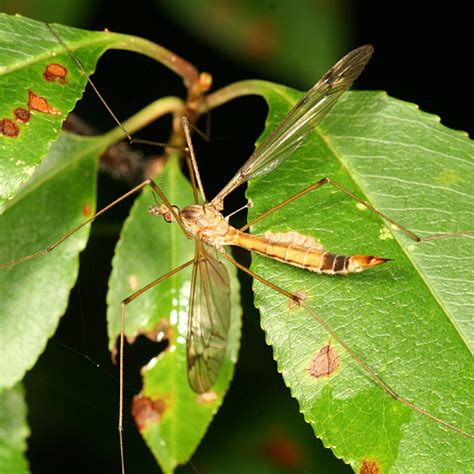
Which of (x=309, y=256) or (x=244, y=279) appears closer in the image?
(x=309, y=256)

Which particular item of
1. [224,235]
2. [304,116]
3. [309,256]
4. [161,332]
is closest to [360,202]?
[309,256]

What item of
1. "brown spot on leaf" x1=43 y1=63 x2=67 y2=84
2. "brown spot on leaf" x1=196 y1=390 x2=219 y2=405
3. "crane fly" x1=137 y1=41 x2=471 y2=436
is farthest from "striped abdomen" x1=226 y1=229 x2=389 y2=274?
"brown spot on leaf" x1=43 y1=63 x2=67 y2=84

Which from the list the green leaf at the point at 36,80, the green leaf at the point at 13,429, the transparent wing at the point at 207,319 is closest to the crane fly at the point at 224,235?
the transparent wing at the point at 207,319

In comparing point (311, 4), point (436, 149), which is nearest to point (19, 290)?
point (436, 149)

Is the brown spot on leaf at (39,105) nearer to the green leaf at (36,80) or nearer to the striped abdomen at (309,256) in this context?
the green leaf at (36,80)

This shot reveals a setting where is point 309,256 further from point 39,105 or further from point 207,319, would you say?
point 39,105

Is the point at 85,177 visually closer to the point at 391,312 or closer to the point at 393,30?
the point at 391,312

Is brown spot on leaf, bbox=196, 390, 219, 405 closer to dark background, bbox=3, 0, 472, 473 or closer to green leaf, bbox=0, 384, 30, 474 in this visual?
dark background, bbox=3, 0, 472, 473
